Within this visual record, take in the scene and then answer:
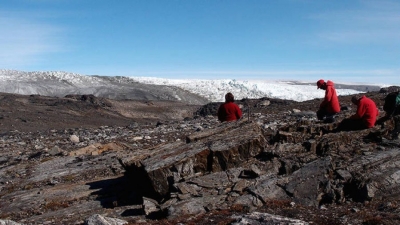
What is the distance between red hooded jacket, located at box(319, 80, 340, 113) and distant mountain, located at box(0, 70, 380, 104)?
51115 mm

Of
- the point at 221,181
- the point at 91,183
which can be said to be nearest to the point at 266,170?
the point at 221,181

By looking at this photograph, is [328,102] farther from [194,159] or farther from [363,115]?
[194,159]

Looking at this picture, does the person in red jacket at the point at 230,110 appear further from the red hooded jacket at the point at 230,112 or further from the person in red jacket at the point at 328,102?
the person in red jacket at the point at 328,102

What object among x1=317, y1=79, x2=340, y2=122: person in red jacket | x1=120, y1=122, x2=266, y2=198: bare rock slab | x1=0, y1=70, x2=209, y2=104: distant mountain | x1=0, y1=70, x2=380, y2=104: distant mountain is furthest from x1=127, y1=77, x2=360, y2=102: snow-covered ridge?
x1=120, y1=122, x2=266, y2=198: bare rock slab

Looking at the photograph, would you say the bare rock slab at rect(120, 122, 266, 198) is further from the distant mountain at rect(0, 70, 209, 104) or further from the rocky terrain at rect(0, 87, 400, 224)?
the distant mountain at rect(0, 70, 209, 104)

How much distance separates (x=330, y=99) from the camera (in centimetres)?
1349

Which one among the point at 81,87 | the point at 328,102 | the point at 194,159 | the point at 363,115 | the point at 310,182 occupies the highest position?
the point at 328,102

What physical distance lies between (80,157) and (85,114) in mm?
27879

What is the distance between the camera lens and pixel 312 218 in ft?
27.0

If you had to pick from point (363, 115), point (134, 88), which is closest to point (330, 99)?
point (363, 115)

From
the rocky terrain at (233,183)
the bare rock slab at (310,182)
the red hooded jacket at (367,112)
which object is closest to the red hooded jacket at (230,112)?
the rocky terrain at (233,183)

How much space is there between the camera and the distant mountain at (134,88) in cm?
6681

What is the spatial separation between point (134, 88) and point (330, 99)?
5851 cm

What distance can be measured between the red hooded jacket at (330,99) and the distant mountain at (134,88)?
168ft
